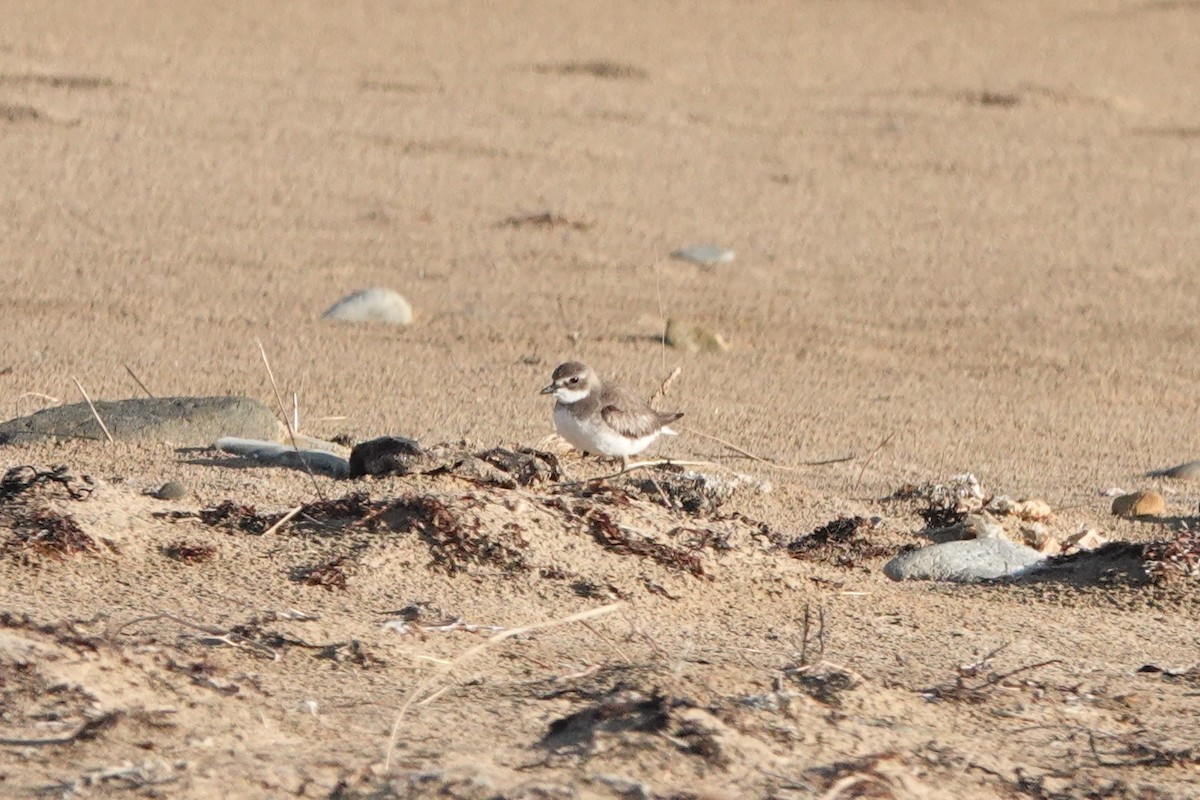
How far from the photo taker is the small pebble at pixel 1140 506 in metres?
4.90

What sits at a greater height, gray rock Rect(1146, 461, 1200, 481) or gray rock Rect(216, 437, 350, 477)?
gray rock Rect(216, 437, 350, 477)

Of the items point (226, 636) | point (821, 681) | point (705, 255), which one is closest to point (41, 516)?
point (226, 636)

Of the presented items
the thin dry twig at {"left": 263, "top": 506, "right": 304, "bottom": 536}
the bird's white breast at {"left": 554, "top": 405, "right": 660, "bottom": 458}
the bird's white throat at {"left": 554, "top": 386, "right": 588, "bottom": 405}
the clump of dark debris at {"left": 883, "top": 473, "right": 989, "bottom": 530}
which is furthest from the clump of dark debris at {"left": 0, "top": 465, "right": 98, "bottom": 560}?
the clump of dark debris at {"left": 883, "top": 473, "right": 989, "bottom": 530}

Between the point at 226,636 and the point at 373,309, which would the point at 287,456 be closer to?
the point at 226,636

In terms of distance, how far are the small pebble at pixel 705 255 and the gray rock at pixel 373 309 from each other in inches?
61.9

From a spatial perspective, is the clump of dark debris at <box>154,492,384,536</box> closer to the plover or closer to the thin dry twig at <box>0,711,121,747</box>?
the thin dry twig at <box>0,711,121,747</box>

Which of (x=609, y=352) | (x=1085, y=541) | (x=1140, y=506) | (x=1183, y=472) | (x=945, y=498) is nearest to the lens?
(x=1085, y=541)

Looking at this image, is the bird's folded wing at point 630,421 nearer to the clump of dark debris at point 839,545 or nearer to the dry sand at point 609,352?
the dry sand at point 609,352

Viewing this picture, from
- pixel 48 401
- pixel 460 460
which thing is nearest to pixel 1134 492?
pixel 460 460

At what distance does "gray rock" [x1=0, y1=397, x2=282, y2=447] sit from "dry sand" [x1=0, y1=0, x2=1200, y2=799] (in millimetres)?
107

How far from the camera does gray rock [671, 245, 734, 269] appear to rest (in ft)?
26.9

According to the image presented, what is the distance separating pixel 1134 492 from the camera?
521 cm

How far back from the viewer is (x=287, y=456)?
4555 mm

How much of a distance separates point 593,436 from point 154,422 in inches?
45.8
